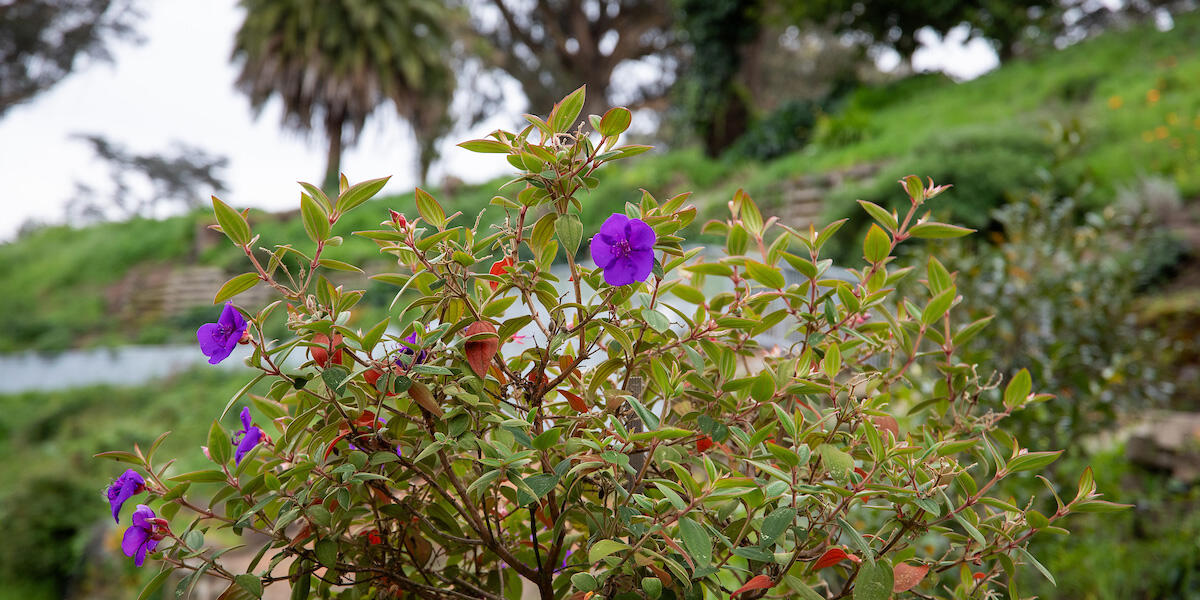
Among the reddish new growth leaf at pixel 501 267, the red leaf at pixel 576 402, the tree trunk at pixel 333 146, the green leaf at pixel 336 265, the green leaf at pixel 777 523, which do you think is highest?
the tree trunk at pixel 333 146

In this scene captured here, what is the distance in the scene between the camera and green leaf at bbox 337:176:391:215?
0.64m

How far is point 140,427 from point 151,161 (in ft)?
26.4

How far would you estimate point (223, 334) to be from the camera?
65cm

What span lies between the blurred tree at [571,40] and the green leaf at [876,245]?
1359cm

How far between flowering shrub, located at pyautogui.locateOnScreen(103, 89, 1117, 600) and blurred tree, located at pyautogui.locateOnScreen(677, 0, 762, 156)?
897 cm

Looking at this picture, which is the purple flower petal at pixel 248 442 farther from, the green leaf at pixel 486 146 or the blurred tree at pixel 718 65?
the blurred tree at pixel 718 65

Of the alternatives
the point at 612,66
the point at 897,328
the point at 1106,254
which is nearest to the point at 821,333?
the point at 897,328

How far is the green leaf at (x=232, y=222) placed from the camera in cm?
61

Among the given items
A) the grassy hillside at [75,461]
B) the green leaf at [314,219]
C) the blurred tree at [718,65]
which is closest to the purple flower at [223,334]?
the green leaf at [314,219]

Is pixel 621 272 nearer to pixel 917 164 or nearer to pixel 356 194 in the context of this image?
pixel 356 194

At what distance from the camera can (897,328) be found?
0.77 meters

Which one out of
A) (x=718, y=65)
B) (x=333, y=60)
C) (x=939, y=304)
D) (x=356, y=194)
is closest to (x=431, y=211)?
(x=356, y=194)

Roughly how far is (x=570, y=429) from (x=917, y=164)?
5.65 meters

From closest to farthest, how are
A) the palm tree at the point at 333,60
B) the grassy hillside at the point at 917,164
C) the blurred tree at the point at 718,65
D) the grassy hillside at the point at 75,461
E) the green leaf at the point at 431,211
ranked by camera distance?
the green leaf at the point at 431,211
the grassy hillside at the point at 75,461
the grassy hillside at the point at 917,164
the blurred tree at the point at 718,65
the palm tree at the point at 333,60
